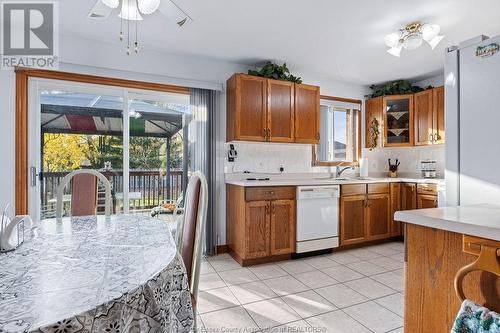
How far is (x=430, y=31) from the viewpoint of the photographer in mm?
2578

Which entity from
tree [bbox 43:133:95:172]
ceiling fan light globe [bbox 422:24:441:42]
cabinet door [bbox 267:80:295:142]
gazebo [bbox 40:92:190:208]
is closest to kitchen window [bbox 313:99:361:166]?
cabinet door [bbox 267:80:295:142]

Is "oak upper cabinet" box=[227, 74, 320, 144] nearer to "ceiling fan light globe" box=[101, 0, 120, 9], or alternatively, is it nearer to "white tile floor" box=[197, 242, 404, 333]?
"white tile floor" box=[197, 242, 404, 333]

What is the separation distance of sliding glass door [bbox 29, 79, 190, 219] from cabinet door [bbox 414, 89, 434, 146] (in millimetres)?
3377

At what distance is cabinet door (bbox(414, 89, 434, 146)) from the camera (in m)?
3.95

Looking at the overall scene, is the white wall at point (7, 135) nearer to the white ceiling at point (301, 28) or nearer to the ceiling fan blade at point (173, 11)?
the white ceiling at point (301, 28)

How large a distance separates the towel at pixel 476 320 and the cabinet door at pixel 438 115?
12.1ft

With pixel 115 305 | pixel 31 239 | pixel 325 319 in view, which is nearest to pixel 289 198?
pixel 325 319

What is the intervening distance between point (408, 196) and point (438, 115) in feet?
3.98

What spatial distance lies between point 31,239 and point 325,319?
1.89m

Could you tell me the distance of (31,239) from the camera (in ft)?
4.24

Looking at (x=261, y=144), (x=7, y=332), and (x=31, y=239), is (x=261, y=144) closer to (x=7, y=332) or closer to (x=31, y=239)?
(x=31, y=239)

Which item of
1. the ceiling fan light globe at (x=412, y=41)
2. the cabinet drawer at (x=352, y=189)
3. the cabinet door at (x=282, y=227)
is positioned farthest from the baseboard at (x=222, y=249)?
the ceiling fan light globe at (x=412, y=41)

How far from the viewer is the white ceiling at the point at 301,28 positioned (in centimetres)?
233

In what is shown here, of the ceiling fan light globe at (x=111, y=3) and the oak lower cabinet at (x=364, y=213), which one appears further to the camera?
the oak lower cabinet at (x=364, y=213)
